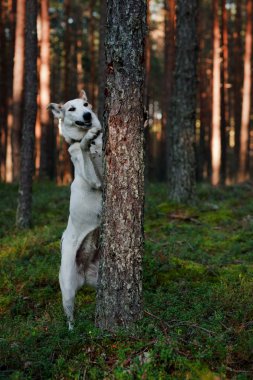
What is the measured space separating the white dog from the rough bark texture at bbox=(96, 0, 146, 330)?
111 centimetres

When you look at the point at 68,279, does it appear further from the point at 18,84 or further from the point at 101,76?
the point at 18,84

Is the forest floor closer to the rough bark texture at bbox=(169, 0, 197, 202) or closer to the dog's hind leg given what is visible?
the dog's hind leg

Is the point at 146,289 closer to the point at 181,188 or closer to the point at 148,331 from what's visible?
the point at 148,331

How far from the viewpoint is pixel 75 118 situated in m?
6.45

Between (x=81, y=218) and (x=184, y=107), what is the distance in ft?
25.0

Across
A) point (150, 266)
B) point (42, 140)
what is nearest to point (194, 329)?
point (150, 266)

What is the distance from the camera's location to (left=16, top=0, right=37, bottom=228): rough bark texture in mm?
11663

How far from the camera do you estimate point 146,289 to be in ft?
23.4

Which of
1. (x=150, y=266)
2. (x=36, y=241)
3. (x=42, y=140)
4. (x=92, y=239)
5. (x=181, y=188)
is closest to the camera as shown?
(x=92, y=239)

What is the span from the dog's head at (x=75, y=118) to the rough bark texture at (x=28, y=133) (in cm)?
504

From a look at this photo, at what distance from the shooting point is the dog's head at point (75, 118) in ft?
21.1

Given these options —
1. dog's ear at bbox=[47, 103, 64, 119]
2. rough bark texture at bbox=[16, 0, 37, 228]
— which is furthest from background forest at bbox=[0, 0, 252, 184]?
dog's ear at bbox=[47, 103, 64, 119]

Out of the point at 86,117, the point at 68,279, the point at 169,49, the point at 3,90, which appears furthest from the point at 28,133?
the point at 3,90

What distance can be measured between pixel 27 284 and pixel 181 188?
6204mm
